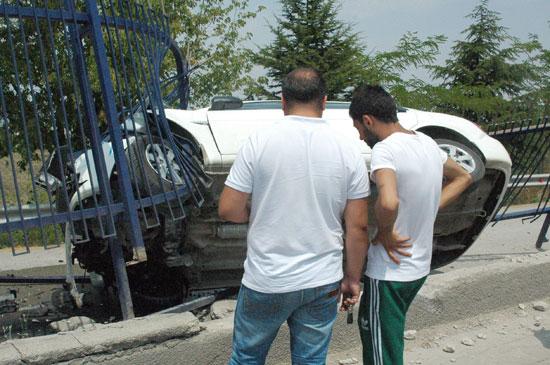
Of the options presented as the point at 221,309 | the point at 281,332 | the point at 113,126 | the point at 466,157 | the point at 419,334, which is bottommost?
the point at 419,334

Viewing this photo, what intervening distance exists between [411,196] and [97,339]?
74.6 inches

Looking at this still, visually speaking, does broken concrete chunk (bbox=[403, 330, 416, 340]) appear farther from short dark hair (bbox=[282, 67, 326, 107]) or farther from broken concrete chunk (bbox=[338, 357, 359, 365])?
short dark hair (bbox=[282, 67, 326, 107])

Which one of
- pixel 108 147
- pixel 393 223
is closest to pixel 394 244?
pixel 393 223

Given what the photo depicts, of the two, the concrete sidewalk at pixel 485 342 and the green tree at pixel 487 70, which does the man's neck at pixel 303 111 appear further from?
the green tree at pixel 487 70

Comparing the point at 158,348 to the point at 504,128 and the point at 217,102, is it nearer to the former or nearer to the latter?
the point at 217,102

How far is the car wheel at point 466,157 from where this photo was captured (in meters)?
5.60

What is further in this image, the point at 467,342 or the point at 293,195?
the point at 467,342

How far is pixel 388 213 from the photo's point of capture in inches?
116

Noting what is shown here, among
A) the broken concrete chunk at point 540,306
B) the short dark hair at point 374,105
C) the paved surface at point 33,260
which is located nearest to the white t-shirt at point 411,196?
the short dark hair at point 374,105

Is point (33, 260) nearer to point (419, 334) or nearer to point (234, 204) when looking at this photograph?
point (419, 334)

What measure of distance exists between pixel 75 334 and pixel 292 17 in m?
21.1

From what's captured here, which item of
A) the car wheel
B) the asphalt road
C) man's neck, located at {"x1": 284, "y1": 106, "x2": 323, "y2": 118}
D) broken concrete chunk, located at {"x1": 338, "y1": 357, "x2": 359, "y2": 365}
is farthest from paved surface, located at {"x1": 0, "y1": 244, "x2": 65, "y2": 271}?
man's neck, located at {"x1": 284, "y1": 106, "x2": 323, "y2": 118}

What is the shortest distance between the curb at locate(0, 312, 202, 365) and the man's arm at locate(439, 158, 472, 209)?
1.64 metres

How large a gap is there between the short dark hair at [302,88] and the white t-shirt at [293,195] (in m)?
0.08
